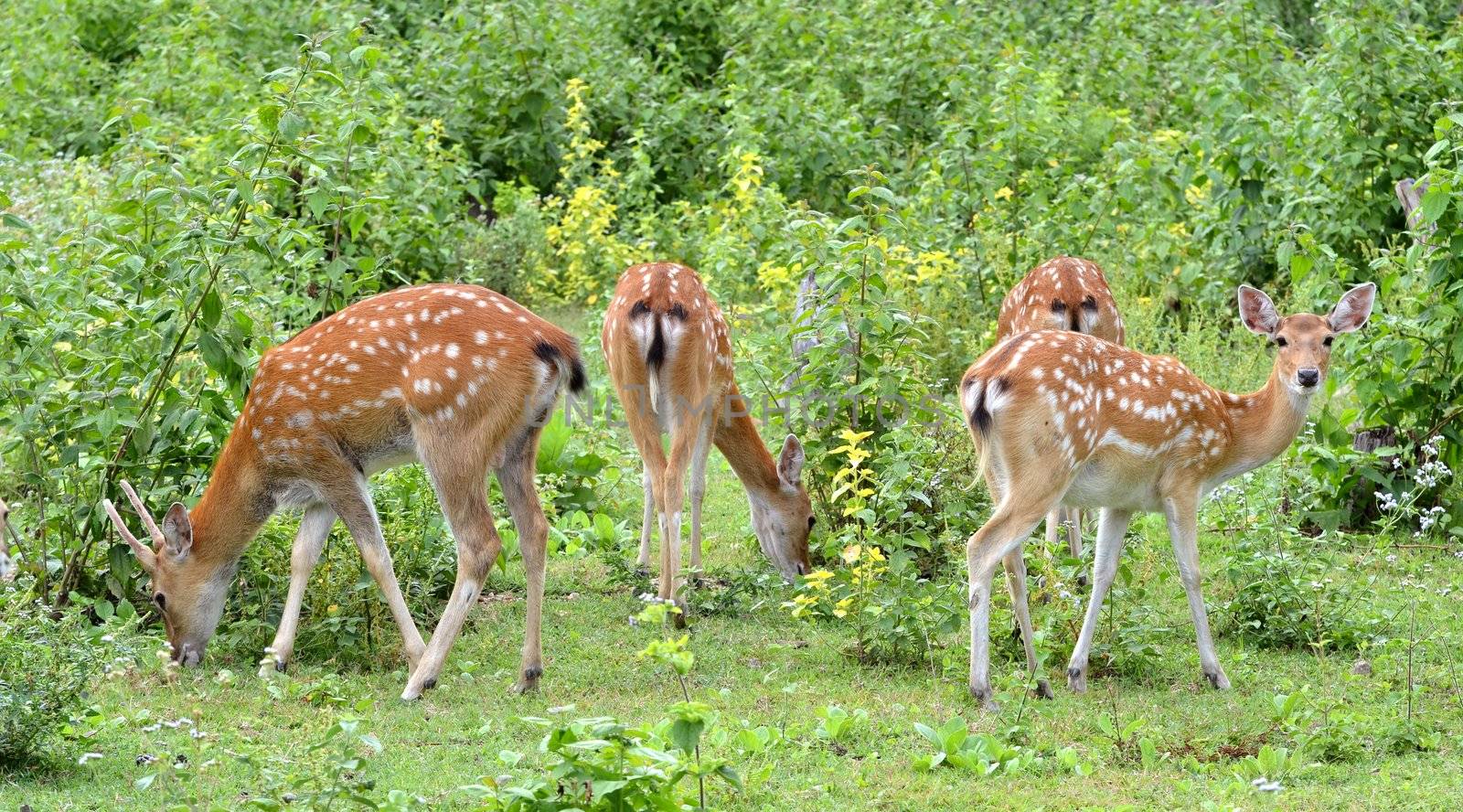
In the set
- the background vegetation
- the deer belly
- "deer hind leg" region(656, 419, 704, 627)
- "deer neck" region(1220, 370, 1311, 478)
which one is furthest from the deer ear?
"deer neck" region(1220, 370, 1311, 478)

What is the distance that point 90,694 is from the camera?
7.07 m

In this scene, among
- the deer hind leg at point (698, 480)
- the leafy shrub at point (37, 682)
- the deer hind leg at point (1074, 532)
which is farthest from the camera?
the deer hind leg at point (698, 480)

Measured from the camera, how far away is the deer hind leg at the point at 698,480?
9312 millimetres

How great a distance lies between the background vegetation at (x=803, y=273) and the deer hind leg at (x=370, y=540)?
264mm

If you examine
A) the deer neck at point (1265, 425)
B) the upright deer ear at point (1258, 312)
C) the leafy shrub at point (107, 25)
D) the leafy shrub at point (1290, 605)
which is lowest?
the leafy shrub at point (1290, 605)

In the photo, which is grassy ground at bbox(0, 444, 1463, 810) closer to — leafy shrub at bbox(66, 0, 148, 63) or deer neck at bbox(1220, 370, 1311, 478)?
deer neck at bbox(1220, 370, 1311, 478)

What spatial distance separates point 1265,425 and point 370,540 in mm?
4073

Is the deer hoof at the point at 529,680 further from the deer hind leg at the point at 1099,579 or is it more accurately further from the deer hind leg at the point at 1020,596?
the deer hind leg at the point at 1099,579

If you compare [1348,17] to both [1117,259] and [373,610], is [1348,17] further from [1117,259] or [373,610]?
[373,610]

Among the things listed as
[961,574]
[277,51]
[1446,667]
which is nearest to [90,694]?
[961,574]

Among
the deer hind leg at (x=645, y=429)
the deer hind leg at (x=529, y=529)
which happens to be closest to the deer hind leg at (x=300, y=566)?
the deer hind leg at (x=529, y=529)

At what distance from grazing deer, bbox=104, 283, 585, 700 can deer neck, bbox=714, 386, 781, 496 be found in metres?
2.18

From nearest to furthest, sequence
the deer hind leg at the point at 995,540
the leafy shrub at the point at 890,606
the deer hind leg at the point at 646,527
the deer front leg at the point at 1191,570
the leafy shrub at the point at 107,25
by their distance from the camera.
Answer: the deer hind leg at the point at 995,540
the deer front leg at the point at 1191,570
the leafy shrub at the point at 890,606
the deer hind leg at the point at 646,527
the leafy shrub at the point at 107,25

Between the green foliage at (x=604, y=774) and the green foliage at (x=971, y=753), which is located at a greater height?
the green foliage at (x=604, y=774)
